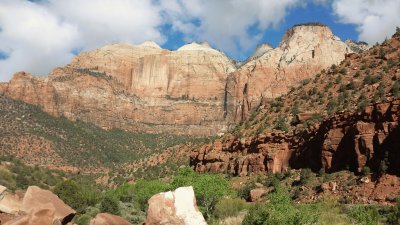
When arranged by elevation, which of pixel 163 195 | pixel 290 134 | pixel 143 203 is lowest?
pixel 143 203

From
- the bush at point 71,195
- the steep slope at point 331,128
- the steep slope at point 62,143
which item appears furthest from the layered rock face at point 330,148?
the steep slope at point 62,143

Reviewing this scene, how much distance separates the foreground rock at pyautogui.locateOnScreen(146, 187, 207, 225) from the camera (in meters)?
13.0

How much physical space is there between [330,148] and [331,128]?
1.77 metres

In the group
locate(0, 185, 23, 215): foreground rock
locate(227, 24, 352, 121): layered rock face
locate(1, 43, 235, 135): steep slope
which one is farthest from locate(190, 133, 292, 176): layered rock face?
locate(227, 24, 352, 121): layered rock face

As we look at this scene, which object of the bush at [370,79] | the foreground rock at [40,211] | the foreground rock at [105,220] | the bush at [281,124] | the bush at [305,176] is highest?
the bush at [370,79]

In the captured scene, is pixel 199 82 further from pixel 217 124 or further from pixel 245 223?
pixel 245 223

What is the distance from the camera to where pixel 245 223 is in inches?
677

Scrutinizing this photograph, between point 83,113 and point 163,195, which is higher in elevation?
point 83,113

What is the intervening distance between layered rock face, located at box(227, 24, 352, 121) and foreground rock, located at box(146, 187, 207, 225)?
14791cm

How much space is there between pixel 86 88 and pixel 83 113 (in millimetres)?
11742

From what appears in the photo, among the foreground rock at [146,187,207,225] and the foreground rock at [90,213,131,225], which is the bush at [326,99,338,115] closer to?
the foreground rock at [90,213,131,225]

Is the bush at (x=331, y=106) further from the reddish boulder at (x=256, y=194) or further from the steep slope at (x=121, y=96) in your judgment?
the steep slope at (x=121, y=96)

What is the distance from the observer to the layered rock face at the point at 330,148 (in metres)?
33.8

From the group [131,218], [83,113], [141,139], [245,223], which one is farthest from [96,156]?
[245,223]
